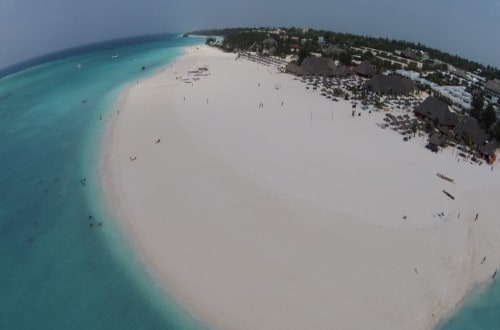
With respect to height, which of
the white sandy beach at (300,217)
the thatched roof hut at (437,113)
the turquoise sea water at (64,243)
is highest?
the thatched roof hut at (437,113)

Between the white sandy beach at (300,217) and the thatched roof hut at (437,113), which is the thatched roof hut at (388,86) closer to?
the thatched roof hut at (437,113)

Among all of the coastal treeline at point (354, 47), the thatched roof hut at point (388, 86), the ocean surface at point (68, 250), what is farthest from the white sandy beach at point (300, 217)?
the coastal treeline at point (354, 47)

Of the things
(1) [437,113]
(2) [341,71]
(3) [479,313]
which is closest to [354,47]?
(2) [341,71]

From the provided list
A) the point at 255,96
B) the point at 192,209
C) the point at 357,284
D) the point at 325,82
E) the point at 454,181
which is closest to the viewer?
the point at 357,284

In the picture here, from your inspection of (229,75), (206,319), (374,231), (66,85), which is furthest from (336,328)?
(66,85)

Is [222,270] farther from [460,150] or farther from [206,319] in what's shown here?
[460,150]
